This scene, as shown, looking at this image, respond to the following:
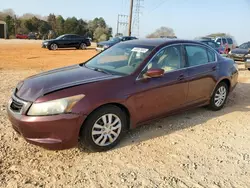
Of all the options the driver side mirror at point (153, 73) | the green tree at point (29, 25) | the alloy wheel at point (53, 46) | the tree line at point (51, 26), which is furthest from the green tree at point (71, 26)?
the driver side mirror at point (153, 73)

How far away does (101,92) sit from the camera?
132 inches

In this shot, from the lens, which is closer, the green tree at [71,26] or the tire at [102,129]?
the tire at [102,129]

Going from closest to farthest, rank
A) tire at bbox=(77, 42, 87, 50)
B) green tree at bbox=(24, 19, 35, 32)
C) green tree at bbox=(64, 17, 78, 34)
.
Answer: tire at bbox=(77, 42, 87, 50) < green tree at bbox=(64, 17, 78, 34) < green tree at bbox=(24, 19, 35, 32)

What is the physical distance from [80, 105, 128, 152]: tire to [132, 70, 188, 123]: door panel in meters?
0.33

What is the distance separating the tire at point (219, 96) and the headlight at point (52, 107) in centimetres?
329

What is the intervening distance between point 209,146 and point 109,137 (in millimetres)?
1550

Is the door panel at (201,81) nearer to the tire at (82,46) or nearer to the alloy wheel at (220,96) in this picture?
the alloy wheel at (220,96)

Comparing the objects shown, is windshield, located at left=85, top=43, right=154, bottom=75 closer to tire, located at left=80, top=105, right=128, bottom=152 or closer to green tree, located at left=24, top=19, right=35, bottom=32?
tire, located at left=80, top=105, right=128, bottom=152

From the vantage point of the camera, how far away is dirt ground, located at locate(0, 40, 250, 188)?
9.54 ft

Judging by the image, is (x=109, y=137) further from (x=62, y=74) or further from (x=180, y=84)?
(x=180, y=84)

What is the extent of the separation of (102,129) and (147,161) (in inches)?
29.4

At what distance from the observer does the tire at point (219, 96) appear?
5.23 m

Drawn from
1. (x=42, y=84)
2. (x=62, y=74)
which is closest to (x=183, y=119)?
(x=62, y=74)

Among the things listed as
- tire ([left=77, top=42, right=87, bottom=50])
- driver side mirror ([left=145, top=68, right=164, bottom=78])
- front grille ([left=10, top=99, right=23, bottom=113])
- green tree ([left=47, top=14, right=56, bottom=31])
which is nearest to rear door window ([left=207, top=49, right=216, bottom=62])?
driver side mirror ([left=145, top=68, right=164, bottom=78])
